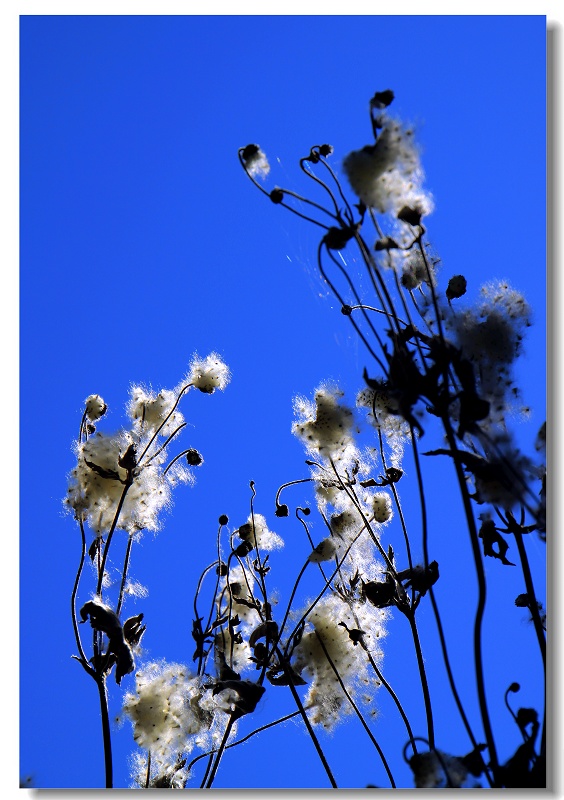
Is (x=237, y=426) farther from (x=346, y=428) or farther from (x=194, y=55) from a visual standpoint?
(x=194, y=55)

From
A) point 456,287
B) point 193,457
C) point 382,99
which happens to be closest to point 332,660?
point 193,457

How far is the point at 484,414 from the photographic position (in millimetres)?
1234

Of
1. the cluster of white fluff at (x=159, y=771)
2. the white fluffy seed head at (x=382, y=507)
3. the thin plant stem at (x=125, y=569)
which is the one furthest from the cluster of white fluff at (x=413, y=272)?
the cluster of white fluff at (x=159, y=771)

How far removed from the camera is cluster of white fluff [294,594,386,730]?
1541 millimetres

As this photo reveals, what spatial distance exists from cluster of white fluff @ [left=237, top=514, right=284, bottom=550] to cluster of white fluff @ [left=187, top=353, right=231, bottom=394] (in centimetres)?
26

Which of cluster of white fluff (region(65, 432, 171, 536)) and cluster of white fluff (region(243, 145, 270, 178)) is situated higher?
cluster of white fluff (region(243, 145, 270, 178))

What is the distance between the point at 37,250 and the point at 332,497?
0.76 metres

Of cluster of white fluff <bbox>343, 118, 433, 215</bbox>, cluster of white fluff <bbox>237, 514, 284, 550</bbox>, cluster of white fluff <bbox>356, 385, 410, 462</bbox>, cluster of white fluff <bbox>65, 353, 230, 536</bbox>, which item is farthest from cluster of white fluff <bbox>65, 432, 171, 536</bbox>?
cluster of white fluff <bbox>343, 118, 433, 215</bbox>

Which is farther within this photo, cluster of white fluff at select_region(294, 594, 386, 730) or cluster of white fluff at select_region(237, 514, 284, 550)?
cluster of white fluff at select_region(237, 514, 284, 550)

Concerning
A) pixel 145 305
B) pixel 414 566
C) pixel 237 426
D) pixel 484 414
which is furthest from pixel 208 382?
pixel 484 414

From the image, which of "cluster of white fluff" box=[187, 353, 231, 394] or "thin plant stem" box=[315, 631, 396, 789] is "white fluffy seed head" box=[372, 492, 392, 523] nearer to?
"thin plant stem" box=[315, 631, 396, 789]

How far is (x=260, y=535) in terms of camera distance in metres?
1.73

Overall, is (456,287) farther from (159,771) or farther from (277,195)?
(159,771)

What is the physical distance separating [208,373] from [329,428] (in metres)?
0.28
